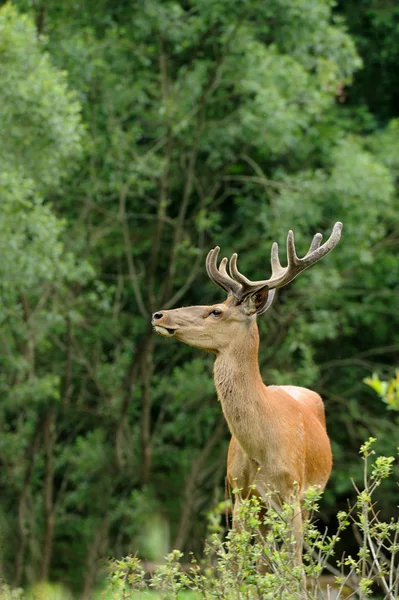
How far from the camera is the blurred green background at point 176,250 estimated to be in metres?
15.9

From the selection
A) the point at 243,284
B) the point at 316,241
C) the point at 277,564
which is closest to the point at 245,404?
the point at 243,284

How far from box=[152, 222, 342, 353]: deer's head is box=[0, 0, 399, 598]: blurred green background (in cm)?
665

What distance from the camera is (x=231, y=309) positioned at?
7.46 m

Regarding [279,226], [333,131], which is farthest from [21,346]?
[333,131]

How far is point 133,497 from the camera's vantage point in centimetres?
1741

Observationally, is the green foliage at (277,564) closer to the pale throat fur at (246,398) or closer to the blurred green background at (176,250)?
the pale throat fur at (246,398)

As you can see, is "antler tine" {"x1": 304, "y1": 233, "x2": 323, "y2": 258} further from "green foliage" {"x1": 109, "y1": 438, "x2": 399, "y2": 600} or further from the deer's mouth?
"green foliage" {"x1": 109, "y1": 438, "x2": 399, "y2": 600}

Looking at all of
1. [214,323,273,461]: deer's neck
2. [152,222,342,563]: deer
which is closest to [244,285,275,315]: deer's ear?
[152,222,342,563]: deer

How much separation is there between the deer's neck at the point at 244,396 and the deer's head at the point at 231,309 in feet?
0.28

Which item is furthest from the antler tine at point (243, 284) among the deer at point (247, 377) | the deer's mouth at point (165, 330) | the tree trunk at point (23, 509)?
the tree trunk at point (23, 509)

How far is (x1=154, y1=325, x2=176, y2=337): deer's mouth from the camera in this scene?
715 centimetres

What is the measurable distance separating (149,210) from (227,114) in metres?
2.08

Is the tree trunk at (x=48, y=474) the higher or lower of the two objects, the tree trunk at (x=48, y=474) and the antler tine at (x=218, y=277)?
the lower

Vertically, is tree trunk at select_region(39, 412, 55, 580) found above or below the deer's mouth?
below
